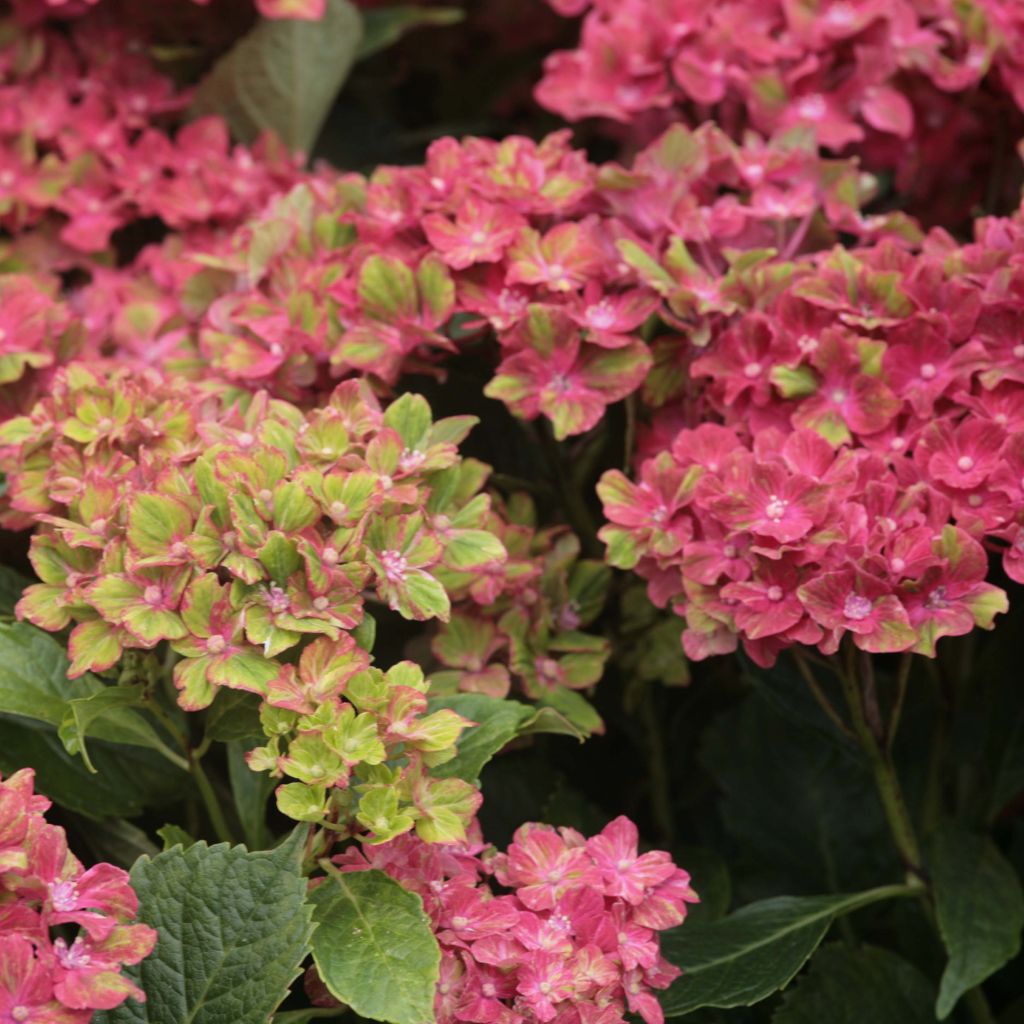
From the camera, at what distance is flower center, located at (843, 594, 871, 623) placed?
0.76m

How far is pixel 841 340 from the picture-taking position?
2.87ft

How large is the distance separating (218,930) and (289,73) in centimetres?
82

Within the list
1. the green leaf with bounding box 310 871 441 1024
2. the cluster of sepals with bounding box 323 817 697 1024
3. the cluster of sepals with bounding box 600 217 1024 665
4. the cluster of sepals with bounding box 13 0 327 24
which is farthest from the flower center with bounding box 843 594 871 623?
the cluster of sepals with bounding box 13 0 327 24

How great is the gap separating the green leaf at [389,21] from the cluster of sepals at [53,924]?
2.79 feet

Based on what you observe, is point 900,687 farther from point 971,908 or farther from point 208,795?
point 208,795

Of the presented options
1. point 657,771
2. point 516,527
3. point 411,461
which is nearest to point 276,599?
point 411,461

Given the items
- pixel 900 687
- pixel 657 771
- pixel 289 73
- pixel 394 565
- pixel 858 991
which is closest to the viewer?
pixel 394 565

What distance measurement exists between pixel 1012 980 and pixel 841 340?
55 cm

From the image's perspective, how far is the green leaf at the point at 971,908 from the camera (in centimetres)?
88

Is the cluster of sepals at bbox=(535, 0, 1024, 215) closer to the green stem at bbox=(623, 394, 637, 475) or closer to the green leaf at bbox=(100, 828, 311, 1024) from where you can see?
the green stem at bbox=(623, 394, 637, 475)

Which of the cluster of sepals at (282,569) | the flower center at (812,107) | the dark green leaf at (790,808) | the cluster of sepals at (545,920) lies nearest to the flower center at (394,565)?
the cluster of sepals at (282,569)

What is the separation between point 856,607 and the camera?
30.1 inches

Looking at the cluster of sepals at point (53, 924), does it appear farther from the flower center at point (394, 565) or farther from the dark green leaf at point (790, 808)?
the dark green leaf at point (790, 808)

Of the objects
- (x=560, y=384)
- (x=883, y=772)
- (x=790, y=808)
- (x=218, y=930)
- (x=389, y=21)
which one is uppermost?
(x=389, y=21)
